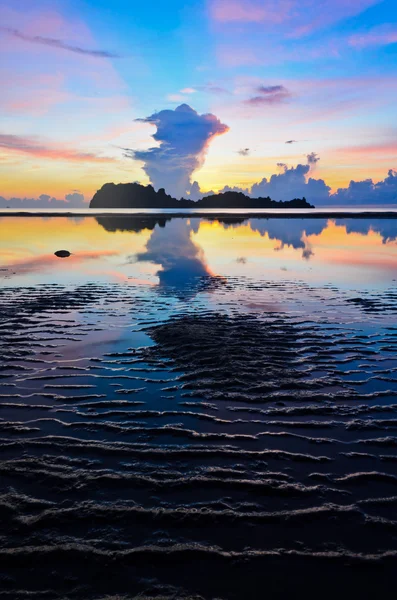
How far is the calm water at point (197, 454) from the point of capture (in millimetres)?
5680

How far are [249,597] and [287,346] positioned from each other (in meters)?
10.7

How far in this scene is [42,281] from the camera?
3033 cm

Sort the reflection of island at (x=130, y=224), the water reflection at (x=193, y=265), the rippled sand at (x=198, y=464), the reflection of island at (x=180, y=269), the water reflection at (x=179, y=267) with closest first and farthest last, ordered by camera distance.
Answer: the rippled sand at (x=198, y=464)
the reflection of island at (x=180, y=269)
the water reflection at (x=179, y=267)
the water reflection at (x=193, y=265)
the reflection of island at (x=130, y=224)

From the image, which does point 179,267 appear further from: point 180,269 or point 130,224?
point 130,224

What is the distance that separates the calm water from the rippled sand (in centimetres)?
3

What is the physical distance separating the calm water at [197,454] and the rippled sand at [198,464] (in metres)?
0.03

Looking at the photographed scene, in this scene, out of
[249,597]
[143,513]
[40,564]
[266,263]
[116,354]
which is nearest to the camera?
[249,597]

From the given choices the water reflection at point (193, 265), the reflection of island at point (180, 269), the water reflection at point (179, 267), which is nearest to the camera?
the reflection of island at point (180, 269)

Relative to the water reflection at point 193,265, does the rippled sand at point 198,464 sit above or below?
below

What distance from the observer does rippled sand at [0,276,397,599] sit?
5633 mm

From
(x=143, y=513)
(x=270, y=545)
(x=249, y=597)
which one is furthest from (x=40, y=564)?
(x=270, y=545)

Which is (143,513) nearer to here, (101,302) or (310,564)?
(310,564)

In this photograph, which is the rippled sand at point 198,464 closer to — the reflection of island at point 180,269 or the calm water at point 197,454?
the calm water at point 197,454

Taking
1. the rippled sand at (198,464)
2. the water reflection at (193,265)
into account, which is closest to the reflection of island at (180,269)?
the water reflection at (193,265)
